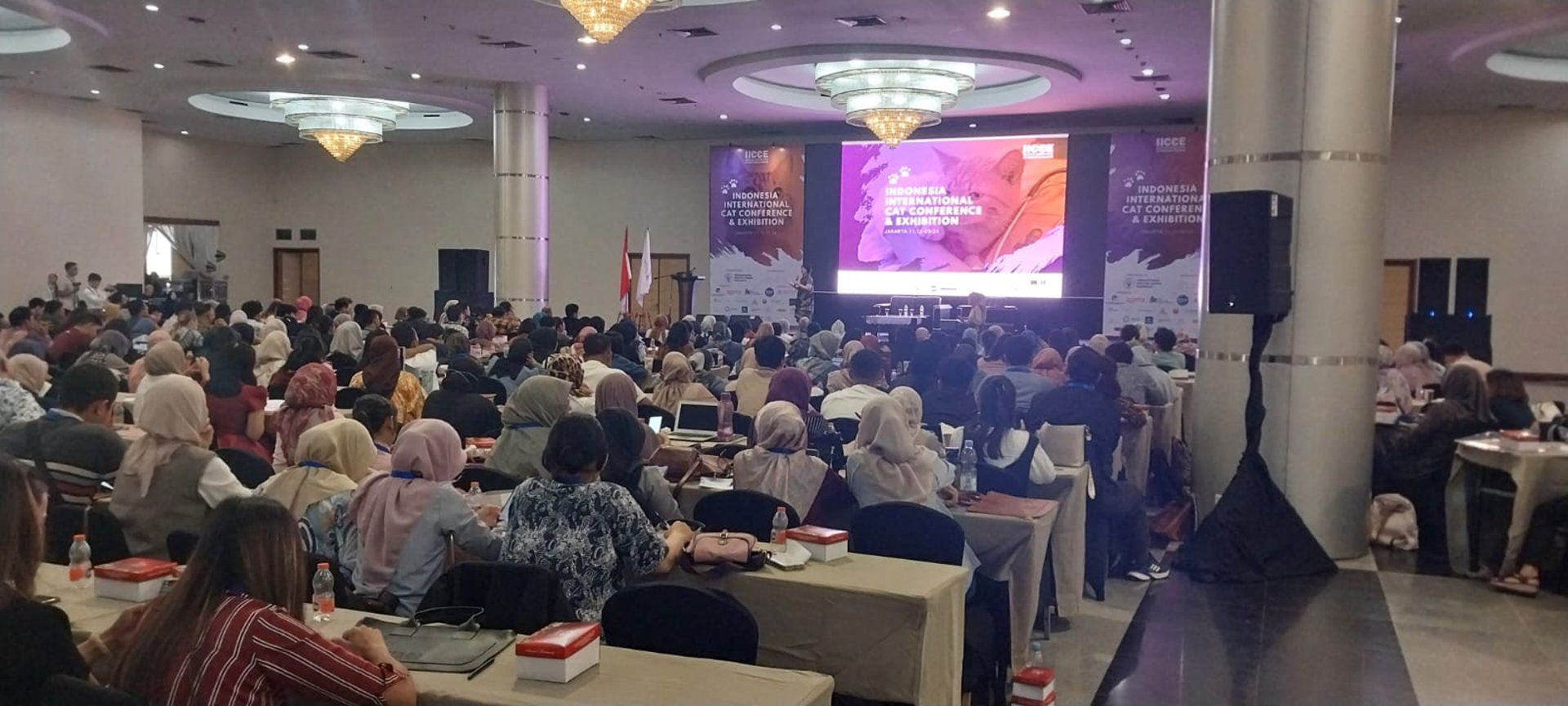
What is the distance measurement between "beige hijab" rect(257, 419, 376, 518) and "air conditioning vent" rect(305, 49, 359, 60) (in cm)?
1066

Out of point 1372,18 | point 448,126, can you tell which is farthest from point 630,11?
point 448,126

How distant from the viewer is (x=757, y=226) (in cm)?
1912

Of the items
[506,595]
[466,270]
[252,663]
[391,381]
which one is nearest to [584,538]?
[506,595]

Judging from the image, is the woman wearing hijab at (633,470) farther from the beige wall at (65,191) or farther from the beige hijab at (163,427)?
the beige wall at (65,191)

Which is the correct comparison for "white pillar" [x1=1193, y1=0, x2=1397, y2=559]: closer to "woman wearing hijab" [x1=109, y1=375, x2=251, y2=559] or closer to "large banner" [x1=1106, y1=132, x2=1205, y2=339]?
"woman wearing hijab" [x1=109, y1=375, x2=251, y2=559]

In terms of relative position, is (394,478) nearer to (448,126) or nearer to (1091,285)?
(1091,285)

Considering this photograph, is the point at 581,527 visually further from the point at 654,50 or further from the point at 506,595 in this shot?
the point at 654,50

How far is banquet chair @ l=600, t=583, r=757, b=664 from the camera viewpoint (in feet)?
9.92

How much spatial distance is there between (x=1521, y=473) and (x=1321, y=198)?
1.93 metres

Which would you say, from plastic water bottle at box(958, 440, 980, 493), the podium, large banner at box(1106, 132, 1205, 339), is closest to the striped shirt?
plastic water bottle at box(958, 440, 980, 493)

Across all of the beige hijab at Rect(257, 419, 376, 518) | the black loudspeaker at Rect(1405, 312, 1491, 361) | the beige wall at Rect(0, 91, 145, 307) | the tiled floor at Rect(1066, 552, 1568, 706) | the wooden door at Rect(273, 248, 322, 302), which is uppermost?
the beige wall at Rect(0, 91, 145, 307)

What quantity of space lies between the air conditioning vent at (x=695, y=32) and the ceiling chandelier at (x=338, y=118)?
25.7 feet

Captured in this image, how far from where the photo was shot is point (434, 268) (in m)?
22.8

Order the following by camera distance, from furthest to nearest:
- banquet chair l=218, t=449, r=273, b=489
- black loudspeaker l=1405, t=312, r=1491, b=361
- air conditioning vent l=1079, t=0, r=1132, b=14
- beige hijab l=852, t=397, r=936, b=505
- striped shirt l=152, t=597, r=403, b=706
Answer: black loudspeaker l=1405, t=312, r=1491, b=361
air conditioning vent l=1079, t=0, r=1132, b=14
banquet chair l=218, t=449, r=273, b=489
beige hijab l=852, t=397, r=936, b=505
striped shirt l=152, t=597, r=403, b=706
